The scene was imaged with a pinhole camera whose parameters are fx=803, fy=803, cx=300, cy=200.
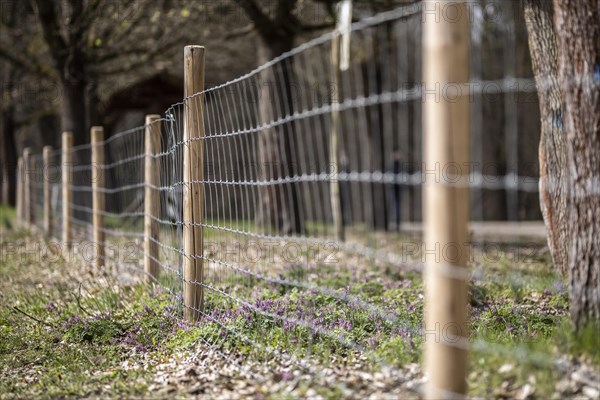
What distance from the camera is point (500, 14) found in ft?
62.0

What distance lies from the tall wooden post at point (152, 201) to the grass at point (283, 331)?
0.38 meters

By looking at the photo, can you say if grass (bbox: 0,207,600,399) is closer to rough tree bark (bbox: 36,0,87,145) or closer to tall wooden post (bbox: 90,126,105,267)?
tall wooden post (bbox: 90,126,105,267)

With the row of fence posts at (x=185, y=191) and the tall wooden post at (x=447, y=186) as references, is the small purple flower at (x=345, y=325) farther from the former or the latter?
the tall wooden post at (x=447, y=186)

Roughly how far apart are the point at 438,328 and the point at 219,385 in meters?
1.73

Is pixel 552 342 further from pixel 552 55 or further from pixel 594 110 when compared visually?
pixel 552 55

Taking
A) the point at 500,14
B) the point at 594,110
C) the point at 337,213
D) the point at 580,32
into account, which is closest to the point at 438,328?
the point at 594,110

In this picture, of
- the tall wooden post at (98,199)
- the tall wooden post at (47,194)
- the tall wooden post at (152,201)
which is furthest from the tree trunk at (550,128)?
the tall wooden post at (47,194)

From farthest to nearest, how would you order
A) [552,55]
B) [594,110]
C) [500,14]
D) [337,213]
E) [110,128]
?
[110,128]
[500,14]
[337,213]
[552,55]
[594,110]

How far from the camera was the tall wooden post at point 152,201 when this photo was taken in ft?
26.9

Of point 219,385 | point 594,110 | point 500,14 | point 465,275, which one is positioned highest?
point 500,14

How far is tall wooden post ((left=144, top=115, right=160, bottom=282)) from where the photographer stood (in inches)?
323

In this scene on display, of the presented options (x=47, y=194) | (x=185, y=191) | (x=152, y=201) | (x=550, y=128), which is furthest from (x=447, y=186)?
(x=47, y=194)

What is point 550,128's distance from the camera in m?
6.80

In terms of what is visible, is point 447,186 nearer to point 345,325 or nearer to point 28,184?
point 345,325
